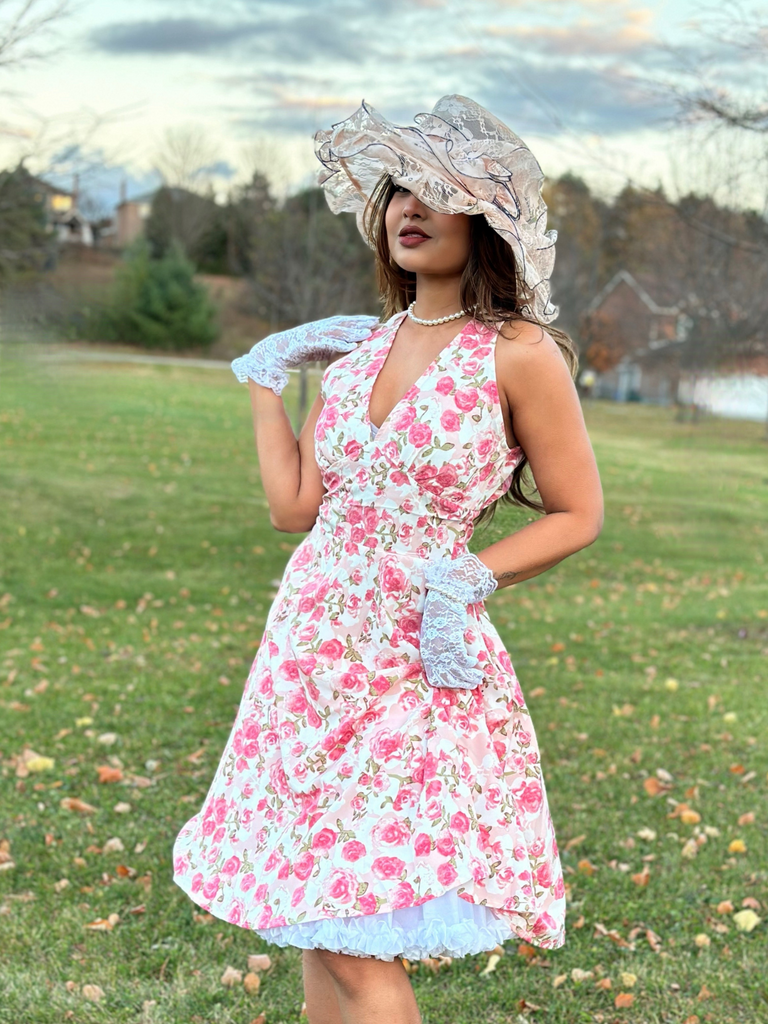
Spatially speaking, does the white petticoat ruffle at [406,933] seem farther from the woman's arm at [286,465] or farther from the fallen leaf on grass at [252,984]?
the fallen leaf on grass at [252,984]

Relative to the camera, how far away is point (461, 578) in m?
2.15

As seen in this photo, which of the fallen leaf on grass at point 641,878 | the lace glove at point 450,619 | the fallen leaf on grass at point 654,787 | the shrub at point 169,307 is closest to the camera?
the lace glove at point 450,619

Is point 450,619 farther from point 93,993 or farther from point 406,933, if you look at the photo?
point 93,993

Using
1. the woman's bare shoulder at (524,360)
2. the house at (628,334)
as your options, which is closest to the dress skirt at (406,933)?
the woman's bare shoulder at (524,360)

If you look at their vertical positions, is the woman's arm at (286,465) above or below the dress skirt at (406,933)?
above

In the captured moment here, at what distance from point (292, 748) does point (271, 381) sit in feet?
2.84

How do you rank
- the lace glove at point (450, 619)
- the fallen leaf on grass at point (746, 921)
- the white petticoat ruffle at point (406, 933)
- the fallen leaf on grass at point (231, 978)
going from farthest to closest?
the fallen leaf on grass at point (746, 921) < the fallen leaf on grass at point (231, 978) < the lace glove at point (450, 619) < the white petticoat ruffle at point (406, 933)

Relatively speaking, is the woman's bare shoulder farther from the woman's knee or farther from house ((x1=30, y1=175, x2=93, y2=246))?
house ((x1=30, y1=175, x2=93, y2=246))

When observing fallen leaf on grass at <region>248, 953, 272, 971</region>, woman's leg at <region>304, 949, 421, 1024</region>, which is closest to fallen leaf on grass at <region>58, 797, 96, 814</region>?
fallen leaf on grass at <region>248, 953, 272, 971</region>

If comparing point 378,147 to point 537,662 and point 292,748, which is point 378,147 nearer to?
point 292,748

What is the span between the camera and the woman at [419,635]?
2031 mm

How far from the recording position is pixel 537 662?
7.48 meters


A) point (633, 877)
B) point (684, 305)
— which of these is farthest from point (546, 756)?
point (684, 305)

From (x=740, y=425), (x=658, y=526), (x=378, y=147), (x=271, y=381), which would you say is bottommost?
(x=658, y=526)
